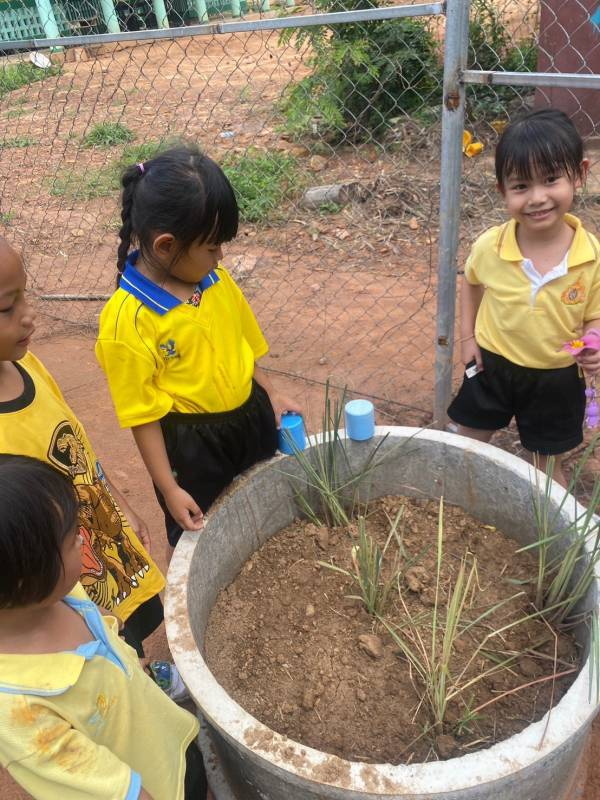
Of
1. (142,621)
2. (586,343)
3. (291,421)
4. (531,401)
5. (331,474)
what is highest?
(586,343)

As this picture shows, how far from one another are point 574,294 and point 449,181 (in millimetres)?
553

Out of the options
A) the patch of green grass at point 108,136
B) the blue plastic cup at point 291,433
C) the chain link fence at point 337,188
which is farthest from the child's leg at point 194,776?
the patch of green grass at point 108,136

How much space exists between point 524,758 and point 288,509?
3.60 ft

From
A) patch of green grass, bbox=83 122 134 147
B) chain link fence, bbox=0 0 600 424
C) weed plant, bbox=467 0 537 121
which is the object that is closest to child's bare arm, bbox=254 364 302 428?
chain link fence, bbox=0 0 600 424

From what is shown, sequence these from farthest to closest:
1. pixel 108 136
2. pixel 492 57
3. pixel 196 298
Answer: pixel 108 136, pixel 492 57, pixel 196 298

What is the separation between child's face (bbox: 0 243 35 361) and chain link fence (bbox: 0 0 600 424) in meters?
1.40

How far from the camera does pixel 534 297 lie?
186cm

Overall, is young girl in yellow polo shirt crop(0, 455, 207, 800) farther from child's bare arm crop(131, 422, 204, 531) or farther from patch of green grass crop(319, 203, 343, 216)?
patch of green grass crop(319, 203, 343, 216)

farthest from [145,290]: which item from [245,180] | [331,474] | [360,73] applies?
[360,73]

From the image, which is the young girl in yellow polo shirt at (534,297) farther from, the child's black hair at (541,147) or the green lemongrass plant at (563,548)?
the green lemongrass plant at (563,548)

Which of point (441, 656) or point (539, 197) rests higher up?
point (539, 197)

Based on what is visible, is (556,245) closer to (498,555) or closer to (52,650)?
(498,555)

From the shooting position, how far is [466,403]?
219 cm

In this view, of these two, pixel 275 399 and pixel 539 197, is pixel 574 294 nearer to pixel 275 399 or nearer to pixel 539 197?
pixel 539 197
